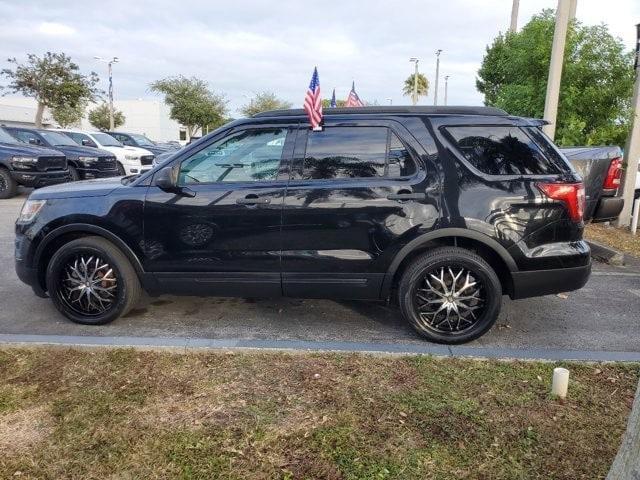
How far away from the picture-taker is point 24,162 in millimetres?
12336

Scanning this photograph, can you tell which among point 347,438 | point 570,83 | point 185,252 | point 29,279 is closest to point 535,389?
point 347,438

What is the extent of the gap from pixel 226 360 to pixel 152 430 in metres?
0.90

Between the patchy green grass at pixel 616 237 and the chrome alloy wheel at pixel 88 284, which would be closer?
the chrome alloy wheel at pixel 88 284

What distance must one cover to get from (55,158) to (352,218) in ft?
36.7

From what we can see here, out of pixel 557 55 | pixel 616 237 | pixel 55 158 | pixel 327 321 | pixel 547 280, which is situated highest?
pixel 557 55

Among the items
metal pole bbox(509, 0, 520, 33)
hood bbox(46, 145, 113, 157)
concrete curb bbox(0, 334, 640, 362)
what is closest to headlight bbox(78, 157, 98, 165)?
hood bbox(46, 145, 113, 157)

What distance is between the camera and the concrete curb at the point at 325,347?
3.86 metres

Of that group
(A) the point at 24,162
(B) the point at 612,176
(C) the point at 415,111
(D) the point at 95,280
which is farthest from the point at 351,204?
(A) the point at 24,162

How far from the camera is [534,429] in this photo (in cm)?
293

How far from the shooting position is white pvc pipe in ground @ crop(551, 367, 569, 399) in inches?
126

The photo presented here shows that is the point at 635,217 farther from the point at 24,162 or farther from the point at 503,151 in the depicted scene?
the point at 24,162

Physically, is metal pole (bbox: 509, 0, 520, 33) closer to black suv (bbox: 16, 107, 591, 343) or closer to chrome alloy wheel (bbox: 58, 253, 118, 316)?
black suv (bbox: 16, 107, 591, 343)

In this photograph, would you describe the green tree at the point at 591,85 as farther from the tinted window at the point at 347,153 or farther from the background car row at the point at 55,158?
the background car row at the point at 55,158

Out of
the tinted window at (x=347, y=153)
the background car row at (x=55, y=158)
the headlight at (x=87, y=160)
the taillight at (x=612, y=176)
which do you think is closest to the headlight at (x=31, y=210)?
the tinted window at (x=347, y=153)
